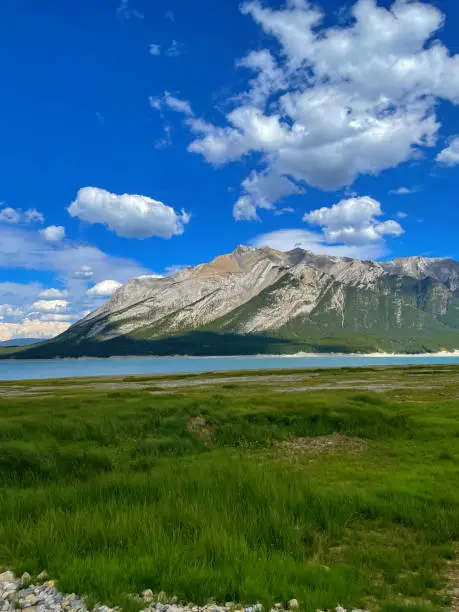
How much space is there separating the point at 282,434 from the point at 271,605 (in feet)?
87.8

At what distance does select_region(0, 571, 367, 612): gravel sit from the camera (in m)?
9.27

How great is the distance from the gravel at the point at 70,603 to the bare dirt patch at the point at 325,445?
21069 mm

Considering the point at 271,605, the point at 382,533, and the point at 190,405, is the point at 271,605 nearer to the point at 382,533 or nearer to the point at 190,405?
the point at 382,533

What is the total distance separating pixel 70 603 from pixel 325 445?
26.0 m

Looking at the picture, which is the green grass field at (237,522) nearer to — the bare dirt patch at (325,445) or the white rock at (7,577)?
the white rock at (7,577)

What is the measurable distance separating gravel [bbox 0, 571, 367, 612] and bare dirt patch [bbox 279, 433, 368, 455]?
21.1 meters

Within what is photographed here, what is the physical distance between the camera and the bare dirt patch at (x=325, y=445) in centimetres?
3120

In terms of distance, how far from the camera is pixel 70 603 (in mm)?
9430

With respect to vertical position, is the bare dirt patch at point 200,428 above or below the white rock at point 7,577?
below

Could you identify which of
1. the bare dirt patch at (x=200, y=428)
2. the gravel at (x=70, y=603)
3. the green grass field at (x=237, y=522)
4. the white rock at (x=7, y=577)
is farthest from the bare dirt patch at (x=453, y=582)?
the bare dirt patch at (x=200, y=428)

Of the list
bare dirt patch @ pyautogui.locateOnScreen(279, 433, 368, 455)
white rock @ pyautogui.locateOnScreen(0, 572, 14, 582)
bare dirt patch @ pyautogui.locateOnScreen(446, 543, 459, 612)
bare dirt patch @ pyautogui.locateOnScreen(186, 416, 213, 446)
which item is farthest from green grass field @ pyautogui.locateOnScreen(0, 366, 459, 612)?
bare dirt patch @ pyautogui.locateOnScreen(186, 416, 213, 446)

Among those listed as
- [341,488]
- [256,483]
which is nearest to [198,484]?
[256,483]

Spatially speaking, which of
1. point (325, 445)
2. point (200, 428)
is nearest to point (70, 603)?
point (325, 445)

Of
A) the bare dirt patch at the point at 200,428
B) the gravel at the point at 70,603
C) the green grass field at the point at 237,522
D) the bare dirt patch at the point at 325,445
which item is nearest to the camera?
the gravel at the point at 70,603
